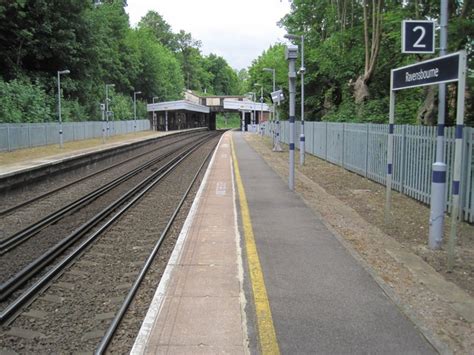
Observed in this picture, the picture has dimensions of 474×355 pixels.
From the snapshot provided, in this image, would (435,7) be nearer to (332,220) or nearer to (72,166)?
(332,220)

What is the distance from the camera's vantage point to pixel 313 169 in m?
20.9

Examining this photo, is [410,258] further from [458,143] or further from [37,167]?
[37,167]

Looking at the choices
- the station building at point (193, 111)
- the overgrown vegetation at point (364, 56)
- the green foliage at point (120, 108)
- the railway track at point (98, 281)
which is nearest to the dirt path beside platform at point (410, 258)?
the railway track at point (98, 281)

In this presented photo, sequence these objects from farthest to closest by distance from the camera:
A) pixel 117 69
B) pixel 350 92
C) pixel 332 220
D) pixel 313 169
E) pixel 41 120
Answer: pixel 117 69 → pixel 41 120 → pixel 350 92 → pixel 313 169 → pixel 332 220

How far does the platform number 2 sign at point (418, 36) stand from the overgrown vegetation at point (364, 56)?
4.70 meters

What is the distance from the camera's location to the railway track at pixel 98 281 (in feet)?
17.3

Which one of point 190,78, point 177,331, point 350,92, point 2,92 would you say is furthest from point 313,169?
point 190,78

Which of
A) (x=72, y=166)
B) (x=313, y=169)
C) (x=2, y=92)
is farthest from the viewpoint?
(x=2, y=92)

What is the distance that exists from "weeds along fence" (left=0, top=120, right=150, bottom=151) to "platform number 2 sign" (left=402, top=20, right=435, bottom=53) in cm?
2652

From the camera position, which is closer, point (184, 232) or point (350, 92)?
point (184, 232)

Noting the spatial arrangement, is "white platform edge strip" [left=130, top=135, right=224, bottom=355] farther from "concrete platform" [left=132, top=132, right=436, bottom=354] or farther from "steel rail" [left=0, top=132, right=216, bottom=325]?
"steel rail" [left=0, top=132, right=216, bottom=325]

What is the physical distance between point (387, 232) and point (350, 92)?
21.7 metres

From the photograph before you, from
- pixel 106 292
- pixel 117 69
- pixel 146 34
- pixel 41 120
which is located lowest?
pixel 106 292

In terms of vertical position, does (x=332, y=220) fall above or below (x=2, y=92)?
below
